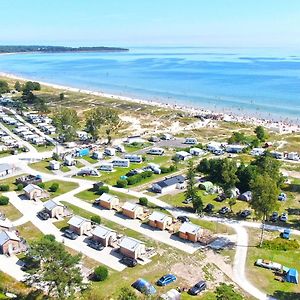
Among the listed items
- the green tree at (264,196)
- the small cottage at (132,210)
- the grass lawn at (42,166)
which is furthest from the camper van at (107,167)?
the green tree at (264,196)

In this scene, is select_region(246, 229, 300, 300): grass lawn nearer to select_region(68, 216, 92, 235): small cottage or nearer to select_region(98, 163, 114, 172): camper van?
select_region(68, 216, 92, 235): small cottage

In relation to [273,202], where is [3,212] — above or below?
below

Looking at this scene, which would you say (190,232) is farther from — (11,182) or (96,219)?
(11,182)

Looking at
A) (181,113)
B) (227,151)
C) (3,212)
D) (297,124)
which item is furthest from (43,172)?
(297,124)

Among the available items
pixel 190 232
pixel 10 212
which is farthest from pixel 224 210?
pixel 10 212

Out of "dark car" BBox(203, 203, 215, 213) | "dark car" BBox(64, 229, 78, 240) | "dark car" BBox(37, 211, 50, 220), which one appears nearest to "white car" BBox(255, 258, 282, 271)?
"dark car" BBox(203, 203, 215, 213)

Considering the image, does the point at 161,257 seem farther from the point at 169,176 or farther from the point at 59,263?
the point at 169,176
